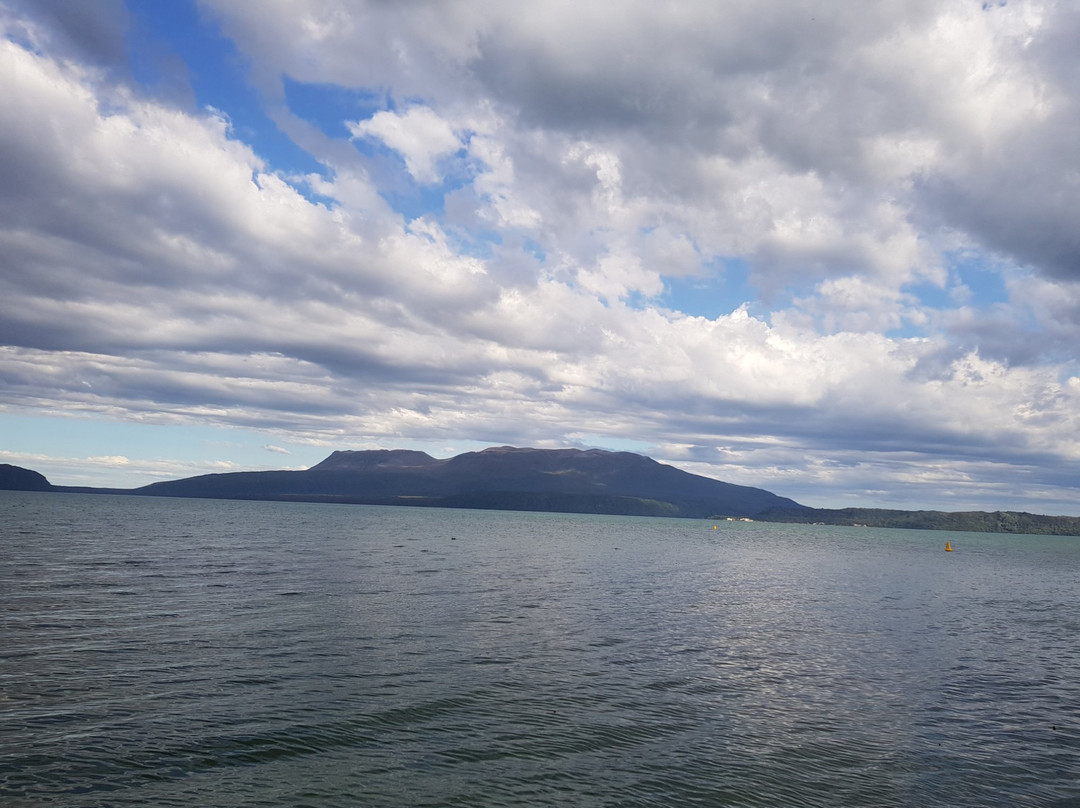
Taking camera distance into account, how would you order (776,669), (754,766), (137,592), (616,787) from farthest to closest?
(137,592) < (776,669) < (754,766) < (616,787)

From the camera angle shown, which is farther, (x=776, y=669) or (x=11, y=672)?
(x=776, y=669)

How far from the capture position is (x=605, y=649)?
3712 cm

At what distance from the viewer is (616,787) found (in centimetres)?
1953

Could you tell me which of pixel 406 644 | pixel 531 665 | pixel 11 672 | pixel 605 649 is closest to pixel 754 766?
pixel 531 665

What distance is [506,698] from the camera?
2712 centimetres

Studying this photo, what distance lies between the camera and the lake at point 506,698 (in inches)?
770

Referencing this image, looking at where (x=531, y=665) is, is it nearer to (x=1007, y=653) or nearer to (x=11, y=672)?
(x=11, y=672)

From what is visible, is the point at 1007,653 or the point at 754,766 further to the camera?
the point at 1007,653

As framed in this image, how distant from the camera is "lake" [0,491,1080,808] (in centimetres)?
1955

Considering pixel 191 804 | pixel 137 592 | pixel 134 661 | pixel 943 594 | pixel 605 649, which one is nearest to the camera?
pixel 191 804

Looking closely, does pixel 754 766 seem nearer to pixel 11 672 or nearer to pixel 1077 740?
pixel 1077 740

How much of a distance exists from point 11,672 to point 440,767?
19.4 meters

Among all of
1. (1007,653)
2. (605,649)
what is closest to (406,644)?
(605,649)

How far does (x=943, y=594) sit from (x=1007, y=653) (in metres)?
37.7
